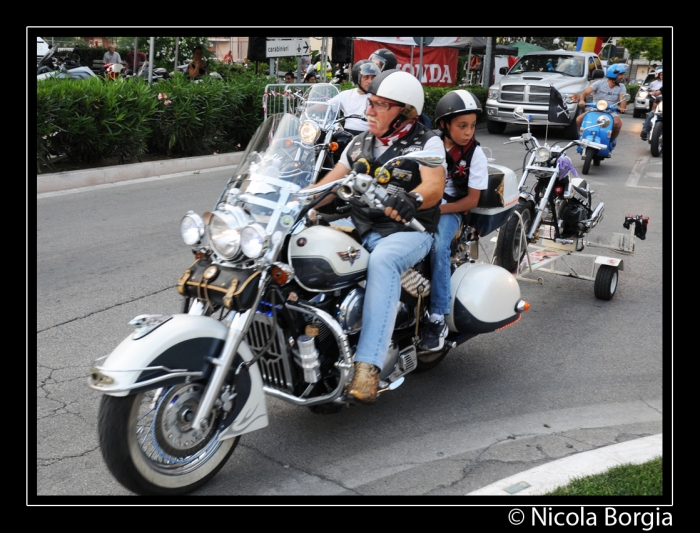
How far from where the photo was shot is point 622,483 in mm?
3561

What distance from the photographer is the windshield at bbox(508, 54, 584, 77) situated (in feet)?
65.4

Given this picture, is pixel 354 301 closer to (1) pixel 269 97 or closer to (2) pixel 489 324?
(2) pixel 489 324

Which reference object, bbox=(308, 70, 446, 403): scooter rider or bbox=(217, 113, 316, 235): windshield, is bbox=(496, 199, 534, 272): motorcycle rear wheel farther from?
bbox=(217, 113, 316, 235): windshield

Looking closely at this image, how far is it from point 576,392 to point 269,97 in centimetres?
904

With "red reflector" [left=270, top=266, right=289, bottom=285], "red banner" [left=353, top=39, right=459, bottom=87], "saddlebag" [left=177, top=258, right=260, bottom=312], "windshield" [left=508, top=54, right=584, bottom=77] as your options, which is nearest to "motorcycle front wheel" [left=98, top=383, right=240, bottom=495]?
"saddlebag" [left=177, top=258, right=260, bottom=312]

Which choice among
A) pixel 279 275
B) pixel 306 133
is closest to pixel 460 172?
pixel 306 133

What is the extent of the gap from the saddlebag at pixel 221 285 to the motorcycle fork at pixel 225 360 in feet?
0.14

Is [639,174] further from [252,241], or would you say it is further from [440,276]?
[252,241]

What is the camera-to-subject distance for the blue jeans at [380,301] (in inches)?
151

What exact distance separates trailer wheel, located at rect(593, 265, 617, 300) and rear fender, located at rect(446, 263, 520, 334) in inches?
90.5

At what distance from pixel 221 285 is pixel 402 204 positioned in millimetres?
908

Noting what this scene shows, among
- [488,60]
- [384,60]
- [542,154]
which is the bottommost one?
[542,154]

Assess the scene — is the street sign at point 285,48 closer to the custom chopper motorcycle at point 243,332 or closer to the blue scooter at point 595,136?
the blue scooter at point 595,136

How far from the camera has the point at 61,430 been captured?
407 cm
